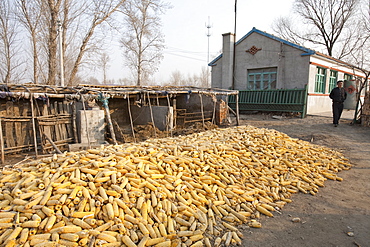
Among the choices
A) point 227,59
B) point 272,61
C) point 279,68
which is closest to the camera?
point 279,68

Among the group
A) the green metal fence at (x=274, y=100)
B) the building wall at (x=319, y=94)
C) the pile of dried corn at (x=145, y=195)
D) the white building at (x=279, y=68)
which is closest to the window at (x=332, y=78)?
the white building at (x=279, y=68)

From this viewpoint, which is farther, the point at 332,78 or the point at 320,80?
the point at 332,78

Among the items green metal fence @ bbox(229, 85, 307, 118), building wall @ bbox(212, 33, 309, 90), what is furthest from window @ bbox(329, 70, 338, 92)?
green metal fence @ bbox(229, 85, 307, 118)

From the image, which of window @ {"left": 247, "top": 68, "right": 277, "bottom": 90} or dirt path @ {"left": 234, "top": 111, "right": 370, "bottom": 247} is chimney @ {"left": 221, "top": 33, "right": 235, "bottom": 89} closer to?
window @ {"left": 247, "top": 68, "right": 277, "bottom": 90}

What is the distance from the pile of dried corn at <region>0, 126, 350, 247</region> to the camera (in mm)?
3248

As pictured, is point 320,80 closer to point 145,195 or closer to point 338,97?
point 338,97

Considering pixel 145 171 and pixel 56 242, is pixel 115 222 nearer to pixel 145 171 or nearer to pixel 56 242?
pixel 56 242

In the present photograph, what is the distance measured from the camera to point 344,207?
4.75 m

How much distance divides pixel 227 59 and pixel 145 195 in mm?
18261

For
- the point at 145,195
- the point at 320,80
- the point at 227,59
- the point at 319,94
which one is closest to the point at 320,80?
the point at 320,80

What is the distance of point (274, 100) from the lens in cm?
1748

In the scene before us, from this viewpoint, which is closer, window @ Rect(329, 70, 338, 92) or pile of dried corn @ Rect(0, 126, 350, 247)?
pile of dried corn @ Rect(0, 126, 350, 247)

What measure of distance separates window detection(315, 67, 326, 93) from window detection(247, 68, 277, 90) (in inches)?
115

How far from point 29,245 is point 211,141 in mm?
4556
